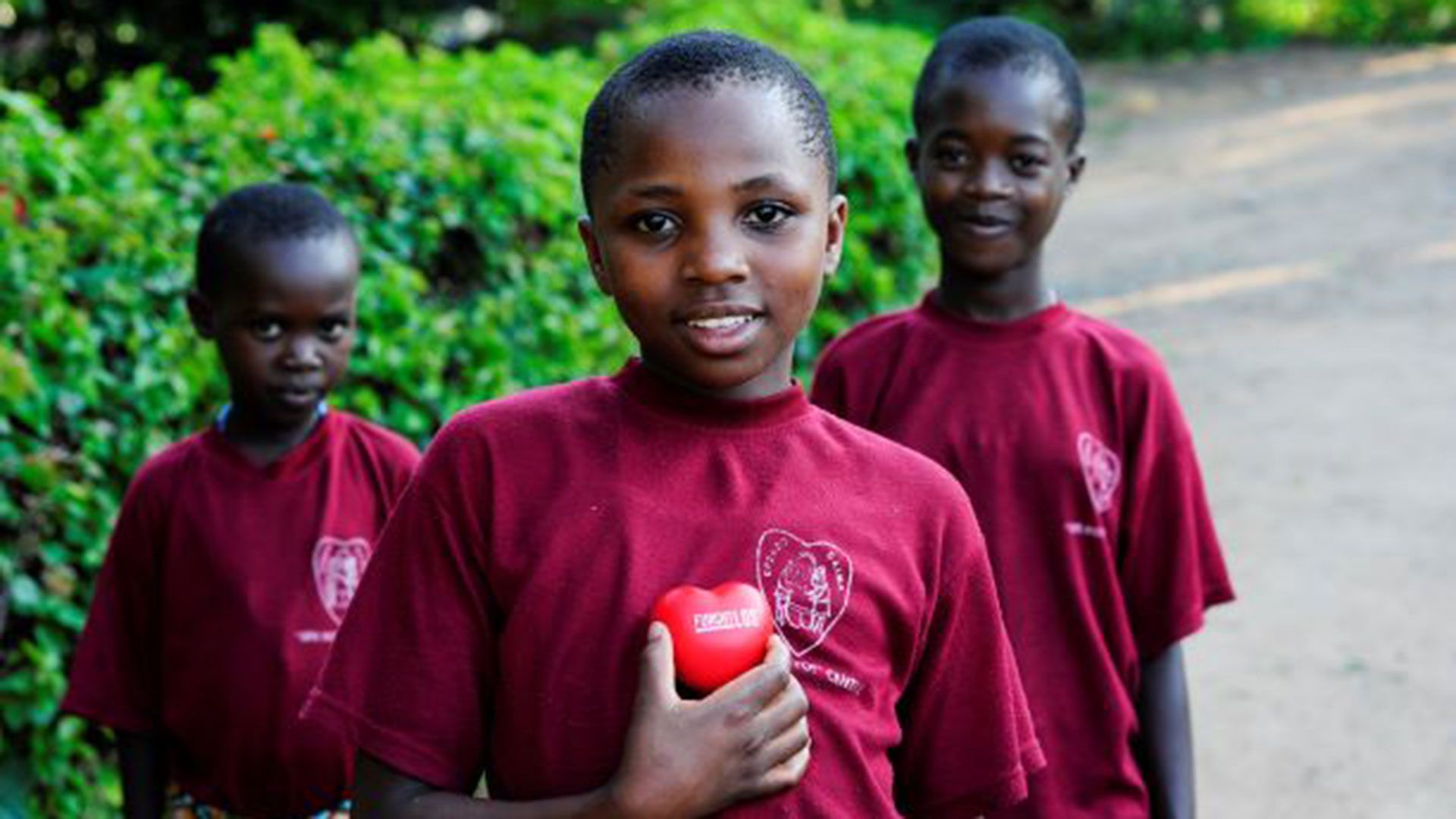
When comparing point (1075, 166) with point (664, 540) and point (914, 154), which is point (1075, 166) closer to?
point (914, 154)

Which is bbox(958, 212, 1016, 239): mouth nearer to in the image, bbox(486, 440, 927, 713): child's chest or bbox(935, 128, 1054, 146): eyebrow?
bbox(935, 128, 1054, 146): eyebrow

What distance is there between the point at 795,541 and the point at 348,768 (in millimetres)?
1405

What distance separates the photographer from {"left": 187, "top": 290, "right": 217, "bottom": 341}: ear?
3412 millimetres

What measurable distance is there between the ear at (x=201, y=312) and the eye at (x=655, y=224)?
5.51 feet

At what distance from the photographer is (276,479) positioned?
3.19 meters

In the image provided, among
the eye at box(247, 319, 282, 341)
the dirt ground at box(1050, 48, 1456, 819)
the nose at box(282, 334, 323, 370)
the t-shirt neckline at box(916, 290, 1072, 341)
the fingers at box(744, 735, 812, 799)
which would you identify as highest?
the eye at box(247, 319, 282, 341)

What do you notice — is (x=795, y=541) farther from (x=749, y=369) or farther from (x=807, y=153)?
(x=807, y=153)

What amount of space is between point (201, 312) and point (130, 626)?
2.10 feet

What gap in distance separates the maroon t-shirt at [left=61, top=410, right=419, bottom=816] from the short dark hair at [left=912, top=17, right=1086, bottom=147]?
1.33 metres

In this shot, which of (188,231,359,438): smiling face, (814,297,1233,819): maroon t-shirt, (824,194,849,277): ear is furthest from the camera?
(188,231,359,438): smiling face

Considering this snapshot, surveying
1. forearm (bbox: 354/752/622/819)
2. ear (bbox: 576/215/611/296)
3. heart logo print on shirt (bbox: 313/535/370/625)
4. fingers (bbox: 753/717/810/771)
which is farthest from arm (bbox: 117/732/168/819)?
fingers (bbox: 753/717/810/771)

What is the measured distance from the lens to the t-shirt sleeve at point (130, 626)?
10.2ft

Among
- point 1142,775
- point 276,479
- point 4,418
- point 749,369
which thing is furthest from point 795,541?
point 4,418

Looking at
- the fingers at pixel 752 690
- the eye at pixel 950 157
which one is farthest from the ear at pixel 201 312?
the fingers at pixel 752 690
